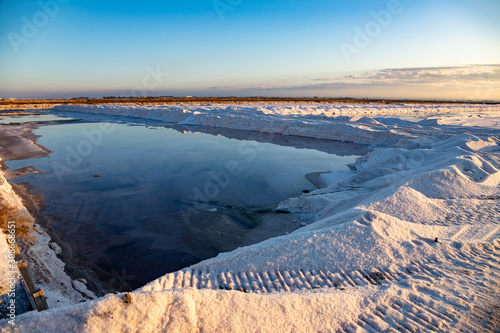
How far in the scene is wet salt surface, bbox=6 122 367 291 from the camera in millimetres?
4312

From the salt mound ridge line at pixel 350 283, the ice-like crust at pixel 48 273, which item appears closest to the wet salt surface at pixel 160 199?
the ice-like crust at pixel 48 273

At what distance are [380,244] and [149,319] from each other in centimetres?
274

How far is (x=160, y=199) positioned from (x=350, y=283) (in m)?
4.93

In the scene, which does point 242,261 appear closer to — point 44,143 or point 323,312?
point 323,312

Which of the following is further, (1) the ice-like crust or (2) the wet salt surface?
(2) the wet salt surface

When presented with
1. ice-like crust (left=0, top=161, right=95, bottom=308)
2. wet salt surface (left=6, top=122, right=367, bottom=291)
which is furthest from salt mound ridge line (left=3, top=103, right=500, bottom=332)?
wet salt surface (left=6, top=122, right=367, bottom=291)

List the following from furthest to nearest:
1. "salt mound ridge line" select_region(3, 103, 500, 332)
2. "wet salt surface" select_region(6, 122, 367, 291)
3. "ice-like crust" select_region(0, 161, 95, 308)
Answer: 1. "wet salt surface" select_region(6, 122, 367, 291)
2. "ice-like crust" select_region(0, 161, 95, 308)
3. "salt mound ridge line" select_region(3, 103, 500, 332)

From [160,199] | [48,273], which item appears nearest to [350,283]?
[48,273]

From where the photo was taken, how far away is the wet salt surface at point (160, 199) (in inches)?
170

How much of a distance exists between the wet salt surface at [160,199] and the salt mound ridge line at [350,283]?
1.25 meters

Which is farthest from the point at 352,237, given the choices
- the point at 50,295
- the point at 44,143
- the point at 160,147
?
the point at 44,143

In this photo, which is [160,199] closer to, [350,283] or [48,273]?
[48,273]

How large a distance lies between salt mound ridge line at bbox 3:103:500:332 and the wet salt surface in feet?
4.11

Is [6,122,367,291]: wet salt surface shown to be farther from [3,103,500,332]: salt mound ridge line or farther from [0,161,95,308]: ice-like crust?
[3,103,500,332]: salt mound ridge line
